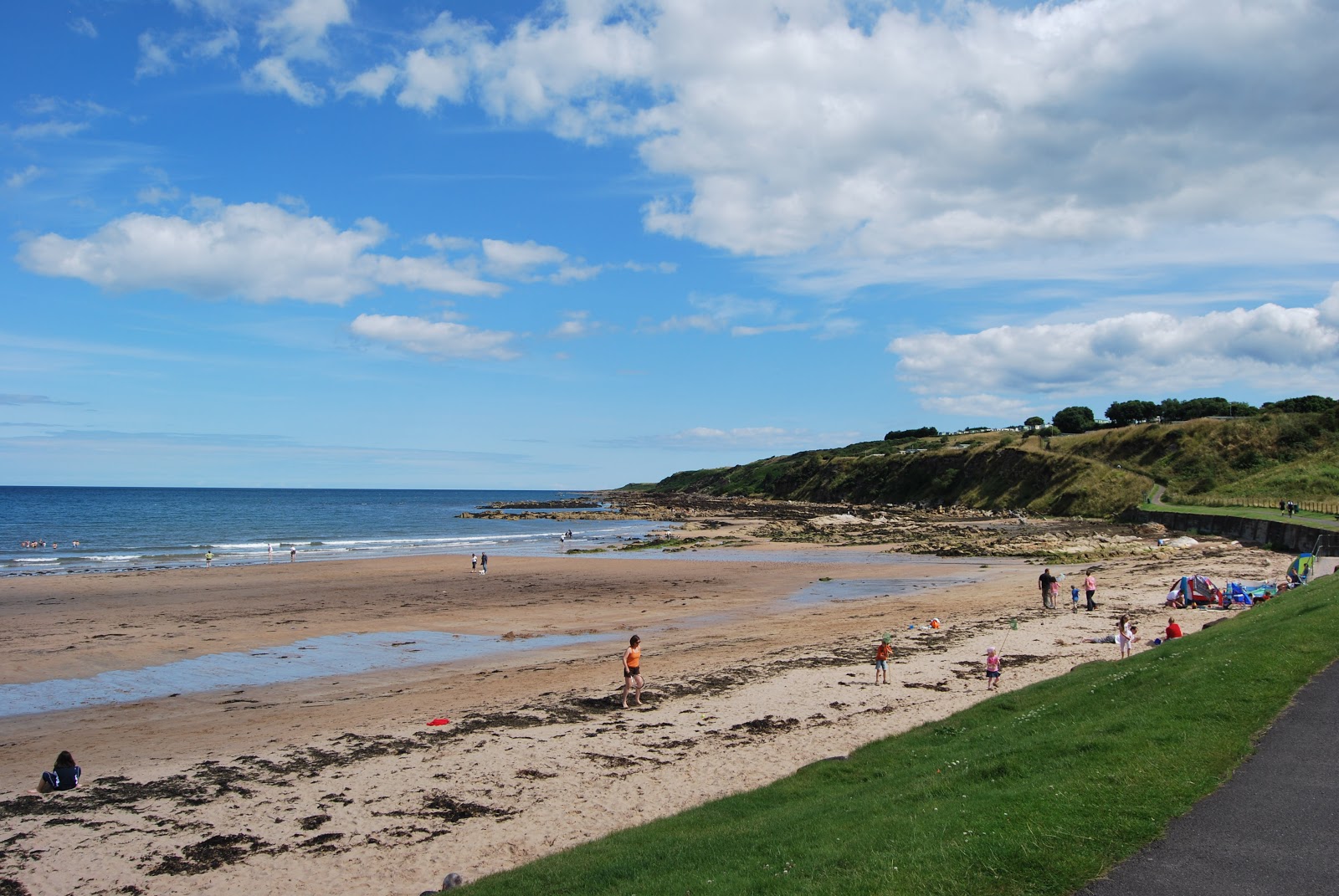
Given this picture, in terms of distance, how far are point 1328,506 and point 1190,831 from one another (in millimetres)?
64653

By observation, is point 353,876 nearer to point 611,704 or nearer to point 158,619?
point 611,704

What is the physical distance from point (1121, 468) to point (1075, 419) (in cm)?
5490

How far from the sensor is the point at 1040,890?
251 inches

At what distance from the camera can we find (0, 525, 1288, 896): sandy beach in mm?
11672

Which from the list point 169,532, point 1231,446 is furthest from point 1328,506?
point 169,532

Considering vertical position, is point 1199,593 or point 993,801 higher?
point 993,801

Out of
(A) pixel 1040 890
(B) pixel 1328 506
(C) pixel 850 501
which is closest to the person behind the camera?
(A) pixel 1040 890

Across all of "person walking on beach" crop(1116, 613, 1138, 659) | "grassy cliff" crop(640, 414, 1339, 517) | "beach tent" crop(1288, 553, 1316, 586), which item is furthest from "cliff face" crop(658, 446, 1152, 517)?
"person walking on beach" crop(1116, 613, 1138, 659)

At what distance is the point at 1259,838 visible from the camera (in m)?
7.03

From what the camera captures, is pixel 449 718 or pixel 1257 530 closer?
pixel 449 718

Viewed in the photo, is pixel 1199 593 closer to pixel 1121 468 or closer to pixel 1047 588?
pixel 1047 588

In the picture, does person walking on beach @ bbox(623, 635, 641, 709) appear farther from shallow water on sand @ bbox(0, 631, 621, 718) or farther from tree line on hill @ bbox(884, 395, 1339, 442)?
tree line on hill @ bbox(884, 395, 1339, 442)

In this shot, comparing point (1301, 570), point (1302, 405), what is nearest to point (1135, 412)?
point (1302, 405)

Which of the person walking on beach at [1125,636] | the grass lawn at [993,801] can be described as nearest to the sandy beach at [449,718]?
the person walking on beach at [1125,636]
